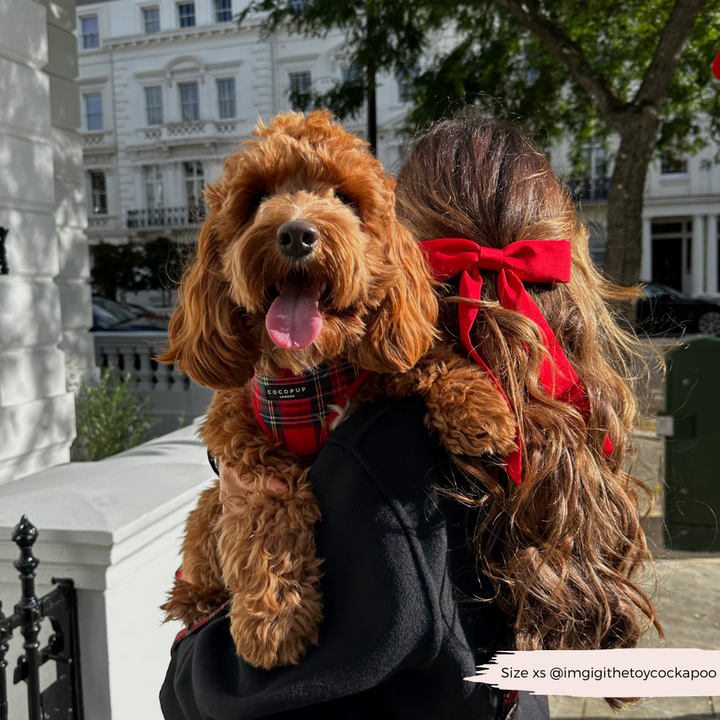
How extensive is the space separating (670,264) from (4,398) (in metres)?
29.7

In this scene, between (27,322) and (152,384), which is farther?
(152,384)

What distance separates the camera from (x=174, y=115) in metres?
32.0

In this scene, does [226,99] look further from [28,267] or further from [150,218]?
[28,267]

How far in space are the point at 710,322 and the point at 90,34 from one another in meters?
30.7

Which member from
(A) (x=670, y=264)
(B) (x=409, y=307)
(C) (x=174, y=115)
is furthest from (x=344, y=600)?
(C) (x=174, y=115)

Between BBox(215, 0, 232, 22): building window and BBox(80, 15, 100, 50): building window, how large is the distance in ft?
20.9

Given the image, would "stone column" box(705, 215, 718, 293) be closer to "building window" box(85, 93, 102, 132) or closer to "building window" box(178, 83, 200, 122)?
"building window" box(178, 83, 200, 122)

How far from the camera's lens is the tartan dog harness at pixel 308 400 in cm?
123

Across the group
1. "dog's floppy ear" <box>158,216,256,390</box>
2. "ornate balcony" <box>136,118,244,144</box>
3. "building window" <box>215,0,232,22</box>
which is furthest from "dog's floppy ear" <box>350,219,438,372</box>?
"building window" <box>215,0,232,22</box>

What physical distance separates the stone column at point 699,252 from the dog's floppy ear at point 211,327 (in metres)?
30.5

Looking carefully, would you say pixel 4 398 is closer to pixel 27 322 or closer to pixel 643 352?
pixel 27 322

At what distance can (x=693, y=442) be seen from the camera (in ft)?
16.1

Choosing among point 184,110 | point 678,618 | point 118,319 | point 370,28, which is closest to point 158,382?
point 118,319

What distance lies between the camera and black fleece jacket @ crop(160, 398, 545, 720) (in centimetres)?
102
